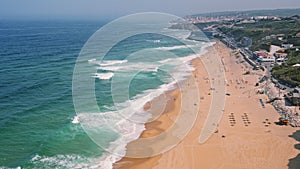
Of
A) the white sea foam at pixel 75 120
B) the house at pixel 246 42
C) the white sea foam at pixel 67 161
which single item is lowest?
the white sea foam at pixel 67 161

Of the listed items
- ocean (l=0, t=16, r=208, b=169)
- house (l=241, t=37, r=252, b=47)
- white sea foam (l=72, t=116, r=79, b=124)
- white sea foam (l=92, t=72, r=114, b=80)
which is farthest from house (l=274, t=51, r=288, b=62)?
white sea foam (l=72, t=116, r=79, b=124)

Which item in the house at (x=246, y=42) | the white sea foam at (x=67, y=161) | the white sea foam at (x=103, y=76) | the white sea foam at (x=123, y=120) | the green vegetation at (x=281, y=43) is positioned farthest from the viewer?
the house at (x=246, y=42)

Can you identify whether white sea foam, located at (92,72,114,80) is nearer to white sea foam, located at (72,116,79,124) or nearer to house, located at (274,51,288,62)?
white sea foam, located at (72,116,79,124)

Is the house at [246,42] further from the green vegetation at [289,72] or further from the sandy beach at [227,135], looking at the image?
the sandy beach at [227,135]

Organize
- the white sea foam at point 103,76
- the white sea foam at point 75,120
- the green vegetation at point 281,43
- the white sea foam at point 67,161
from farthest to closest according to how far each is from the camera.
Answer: the white sea foam at point 103,76, the green vegetation at point 281,43, the white sea foam at point 75,120, the white sea foam at point 67,161

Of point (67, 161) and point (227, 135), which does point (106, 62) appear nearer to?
point (227, 135)

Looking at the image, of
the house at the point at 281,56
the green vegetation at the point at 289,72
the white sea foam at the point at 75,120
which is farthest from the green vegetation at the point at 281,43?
the white sea foam at the point at 75,120
